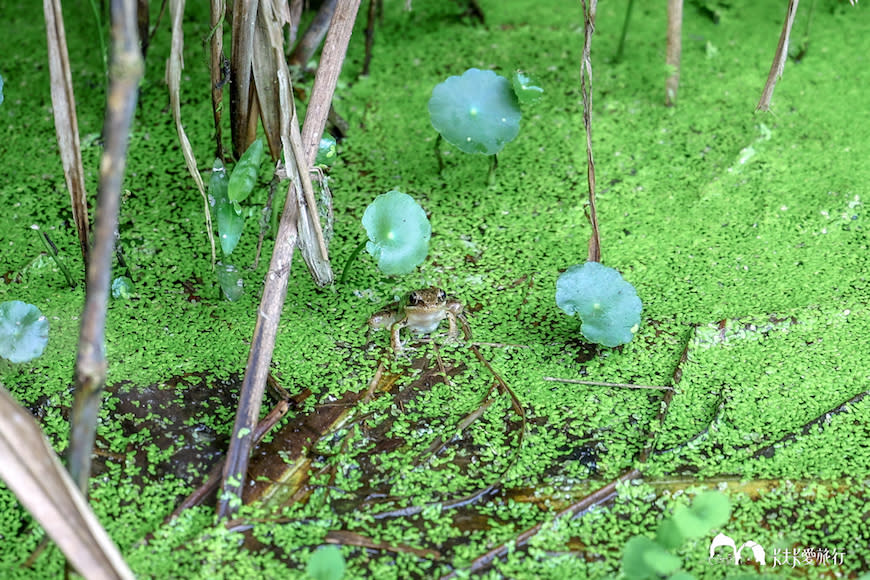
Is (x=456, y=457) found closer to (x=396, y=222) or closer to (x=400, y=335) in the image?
(x=400, y=335)

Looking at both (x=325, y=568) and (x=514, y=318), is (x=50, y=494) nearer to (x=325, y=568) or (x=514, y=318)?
(x=325, y=568)

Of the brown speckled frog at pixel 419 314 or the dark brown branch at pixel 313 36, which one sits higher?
the dark brown branch at pixel 313 36

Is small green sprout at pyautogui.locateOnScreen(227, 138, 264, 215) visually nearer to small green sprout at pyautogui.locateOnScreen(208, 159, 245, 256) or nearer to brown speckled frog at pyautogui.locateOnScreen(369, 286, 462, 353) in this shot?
small green sprout at pyautogui.locateOnScreen(208, 159, 245, 256)

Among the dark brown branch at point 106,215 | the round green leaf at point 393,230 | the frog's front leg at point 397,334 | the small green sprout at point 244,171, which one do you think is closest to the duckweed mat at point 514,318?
the frog's front leg at point 397,334

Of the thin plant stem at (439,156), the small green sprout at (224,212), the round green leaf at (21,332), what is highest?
the small green sprout at (224,212)

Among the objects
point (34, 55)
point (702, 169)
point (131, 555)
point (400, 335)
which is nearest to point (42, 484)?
point (131, 555)

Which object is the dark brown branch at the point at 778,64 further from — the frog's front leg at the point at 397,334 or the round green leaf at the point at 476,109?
the frog's front leg at the point at 397,334
